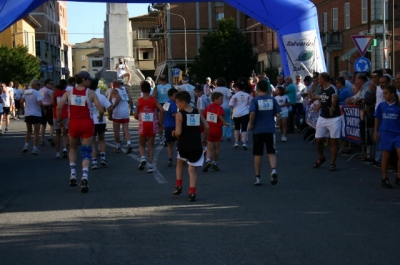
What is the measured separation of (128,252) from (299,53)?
40.1ft

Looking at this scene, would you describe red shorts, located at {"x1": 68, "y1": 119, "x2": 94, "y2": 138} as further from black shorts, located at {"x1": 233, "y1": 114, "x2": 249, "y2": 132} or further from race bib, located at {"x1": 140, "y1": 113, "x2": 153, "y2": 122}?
black shorts, located at {"x1": 233, "y1": 114, "x2": 249, "y2": 132}

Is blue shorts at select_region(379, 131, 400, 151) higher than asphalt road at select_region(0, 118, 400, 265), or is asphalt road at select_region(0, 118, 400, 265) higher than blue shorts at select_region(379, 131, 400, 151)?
blue shorts at select_region(379, 131, 400, 151)

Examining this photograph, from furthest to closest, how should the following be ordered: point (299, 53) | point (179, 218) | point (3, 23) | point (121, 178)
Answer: point (299, 53) → point (3, 23) → point (121, 178) → point (179, 218)

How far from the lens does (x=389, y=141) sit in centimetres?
1129

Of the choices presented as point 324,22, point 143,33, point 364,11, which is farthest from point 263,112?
point 143,33

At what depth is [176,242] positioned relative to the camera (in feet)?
24.2

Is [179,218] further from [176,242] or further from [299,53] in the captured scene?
[299,53]

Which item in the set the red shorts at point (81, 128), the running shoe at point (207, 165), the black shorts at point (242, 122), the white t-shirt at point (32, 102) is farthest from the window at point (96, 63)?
the red shorts at point (81, 128)

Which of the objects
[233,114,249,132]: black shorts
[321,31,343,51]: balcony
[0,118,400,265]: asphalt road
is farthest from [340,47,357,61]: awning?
[0,118,400,265]: asphalt road

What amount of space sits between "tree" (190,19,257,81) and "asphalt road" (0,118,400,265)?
188 ft

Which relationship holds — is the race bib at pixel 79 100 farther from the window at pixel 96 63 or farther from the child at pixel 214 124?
the window at pixel 96 63

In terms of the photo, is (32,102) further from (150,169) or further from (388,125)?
(388,125)

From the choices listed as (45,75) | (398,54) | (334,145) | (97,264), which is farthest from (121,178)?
(45,75)

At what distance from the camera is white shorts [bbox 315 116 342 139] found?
13555 millimetres
